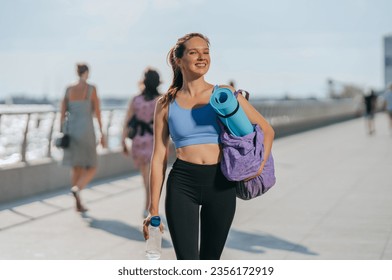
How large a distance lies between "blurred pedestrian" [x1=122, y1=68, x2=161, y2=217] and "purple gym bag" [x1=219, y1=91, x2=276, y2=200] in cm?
482

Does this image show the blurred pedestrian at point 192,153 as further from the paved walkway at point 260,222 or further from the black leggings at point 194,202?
the paved walkway at point 260,222

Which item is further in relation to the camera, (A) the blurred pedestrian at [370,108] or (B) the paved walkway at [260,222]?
(A) the blurred pedestrian at [370,108]

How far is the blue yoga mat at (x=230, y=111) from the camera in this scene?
4.58m

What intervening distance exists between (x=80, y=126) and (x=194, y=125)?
585 cm

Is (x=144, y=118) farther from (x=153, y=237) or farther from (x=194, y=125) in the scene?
(x=194, y=125)

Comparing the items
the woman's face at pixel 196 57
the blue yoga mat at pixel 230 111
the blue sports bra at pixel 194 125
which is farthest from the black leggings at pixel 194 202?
the woman's face at pixel 196 57

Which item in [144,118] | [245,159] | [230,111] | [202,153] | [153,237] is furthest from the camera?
[144,118]

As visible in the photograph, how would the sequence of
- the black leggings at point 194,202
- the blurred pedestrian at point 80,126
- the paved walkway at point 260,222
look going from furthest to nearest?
the blurred pedestrian at point 80,126
the paved walkway at point 260,222
the black leggings at point 194,202

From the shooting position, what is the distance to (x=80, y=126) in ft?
34.4

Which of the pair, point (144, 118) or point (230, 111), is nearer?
point (230, 111)

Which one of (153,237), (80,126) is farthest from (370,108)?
(153,237)

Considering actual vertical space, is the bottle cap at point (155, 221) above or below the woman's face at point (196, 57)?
below
